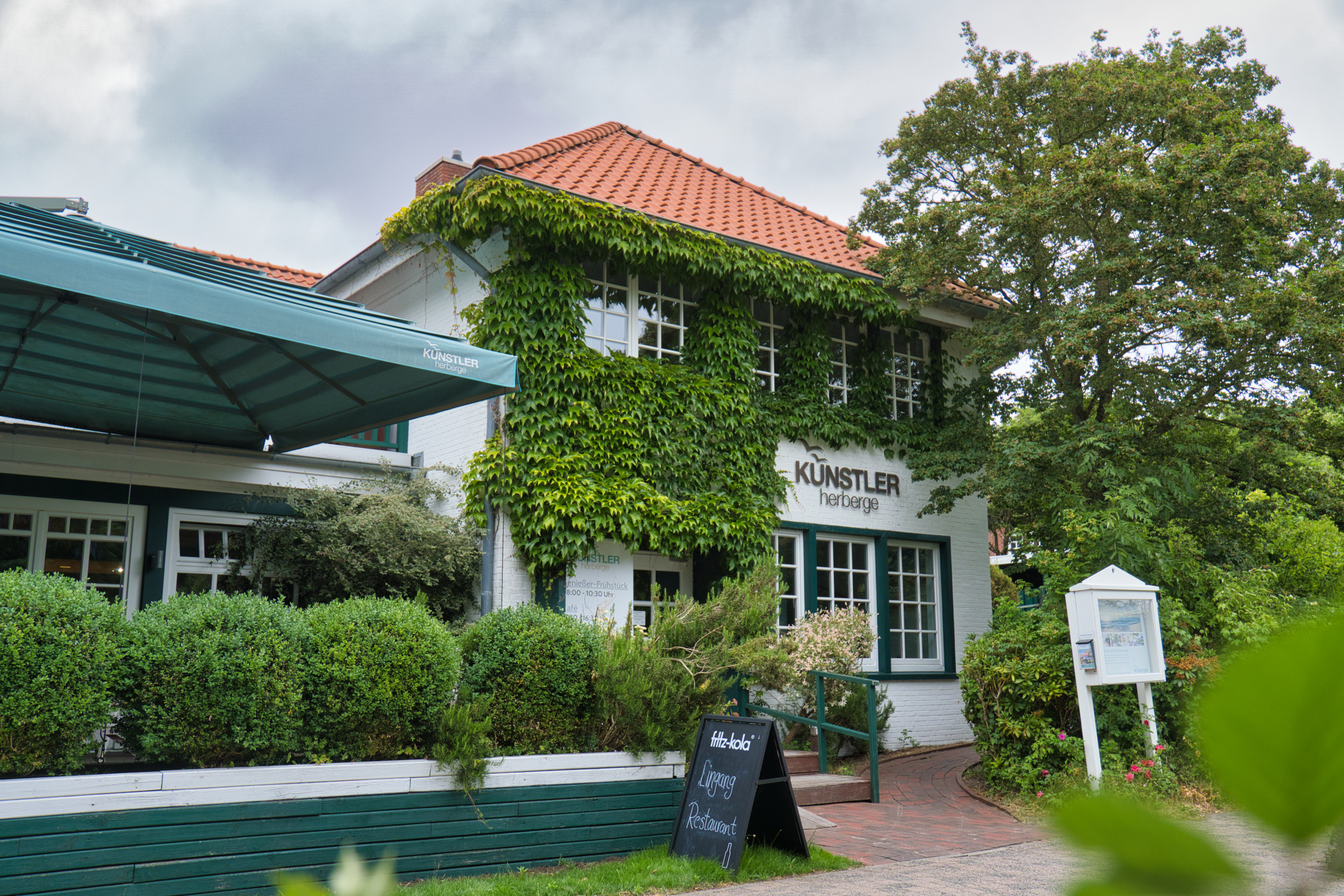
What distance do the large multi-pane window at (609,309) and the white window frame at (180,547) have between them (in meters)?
4.20

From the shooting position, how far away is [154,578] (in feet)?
34.6

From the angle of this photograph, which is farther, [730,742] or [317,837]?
[730,742]

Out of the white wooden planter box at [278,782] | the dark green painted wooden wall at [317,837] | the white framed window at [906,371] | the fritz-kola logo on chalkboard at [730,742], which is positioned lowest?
the dark green painted wooden wall at [317,837]

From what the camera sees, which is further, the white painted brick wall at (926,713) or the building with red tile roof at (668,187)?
the white painted brick wall at (926,713)

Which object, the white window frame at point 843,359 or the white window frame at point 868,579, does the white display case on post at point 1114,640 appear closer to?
the white window frame at point 868,579

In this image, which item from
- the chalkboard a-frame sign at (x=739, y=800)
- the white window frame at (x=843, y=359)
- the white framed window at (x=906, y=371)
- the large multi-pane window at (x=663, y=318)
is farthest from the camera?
the white framed window at (x=906, y=371)

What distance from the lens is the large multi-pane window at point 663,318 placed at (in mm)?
12320

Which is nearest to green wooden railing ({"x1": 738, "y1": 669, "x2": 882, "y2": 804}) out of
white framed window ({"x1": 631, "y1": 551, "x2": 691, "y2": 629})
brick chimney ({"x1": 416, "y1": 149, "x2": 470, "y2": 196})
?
white framed window ({"x1": 631, "y1": 551, "x2": 691, "y2": 629})

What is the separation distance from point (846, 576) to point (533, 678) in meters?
7.04

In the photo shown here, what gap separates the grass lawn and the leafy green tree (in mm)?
3797

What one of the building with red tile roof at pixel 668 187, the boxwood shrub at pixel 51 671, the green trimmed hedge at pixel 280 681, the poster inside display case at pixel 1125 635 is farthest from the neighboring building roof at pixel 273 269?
the poster inside display case at pixel 1125 635

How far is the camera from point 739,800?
694 cm

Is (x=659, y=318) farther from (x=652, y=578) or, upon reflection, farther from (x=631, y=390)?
(x=652, y=578)

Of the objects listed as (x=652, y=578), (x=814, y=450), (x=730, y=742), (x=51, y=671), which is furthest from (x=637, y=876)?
(x=814, y=450)
